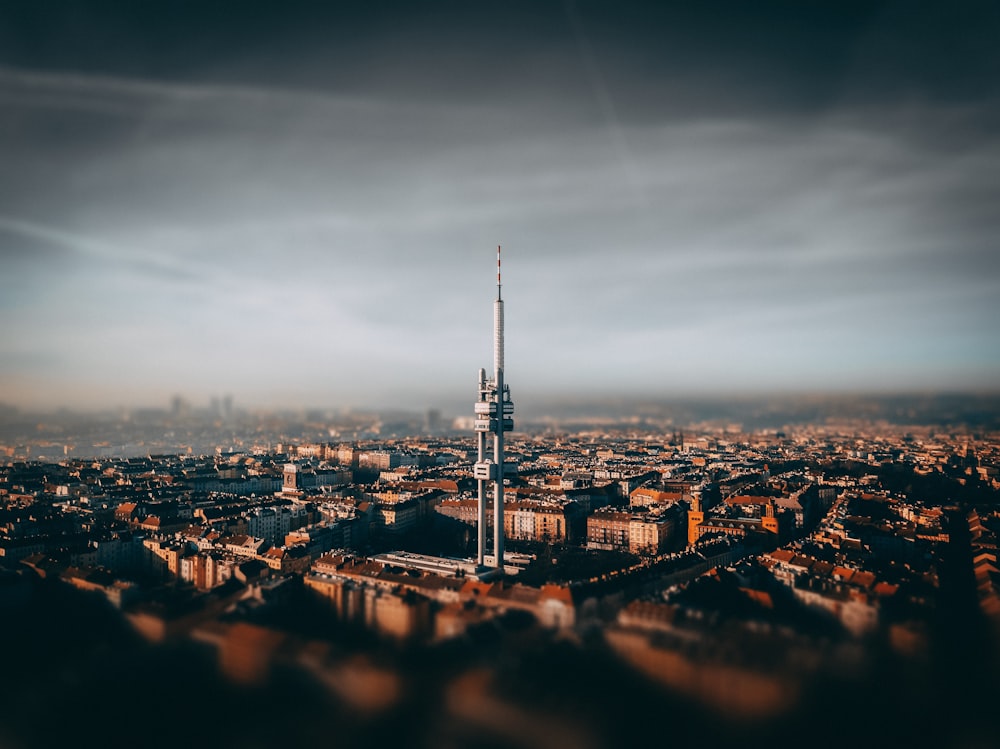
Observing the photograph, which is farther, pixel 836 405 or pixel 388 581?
pixel 836 405

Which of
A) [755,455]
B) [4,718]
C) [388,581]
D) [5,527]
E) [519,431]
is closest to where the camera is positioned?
[4,718]

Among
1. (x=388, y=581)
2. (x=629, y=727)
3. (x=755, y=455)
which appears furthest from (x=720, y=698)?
(x=755, y=455)

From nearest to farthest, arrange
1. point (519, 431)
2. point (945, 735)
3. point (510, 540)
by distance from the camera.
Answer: point (945, 735) < point (510, 540) < point (519, 431)

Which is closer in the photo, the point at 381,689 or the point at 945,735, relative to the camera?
the point at 945,735

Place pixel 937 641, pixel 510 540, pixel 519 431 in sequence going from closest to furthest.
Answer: pixel 937 641, pixel 510 540, pixel 519 431

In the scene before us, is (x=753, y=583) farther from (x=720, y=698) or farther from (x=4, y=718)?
(x=4, y=718)

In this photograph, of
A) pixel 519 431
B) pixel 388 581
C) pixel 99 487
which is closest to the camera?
pixel 388 581

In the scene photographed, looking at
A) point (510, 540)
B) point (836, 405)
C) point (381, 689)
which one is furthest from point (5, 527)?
point (836, 405)

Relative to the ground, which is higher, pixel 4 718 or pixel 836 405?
pixel 836 405

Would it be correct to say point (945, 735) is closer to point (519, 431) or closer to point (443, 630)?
point (443, 630)
